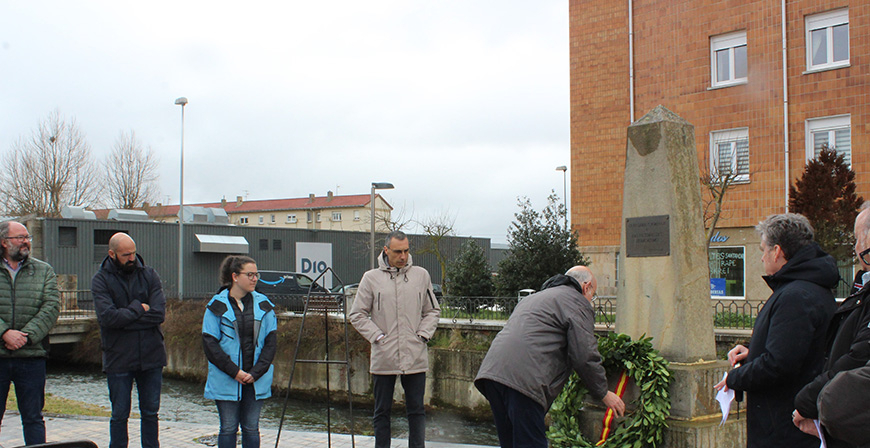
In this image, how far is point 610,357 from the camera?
628 centimetres

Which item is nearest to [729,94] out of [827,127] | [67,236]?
[827,127]

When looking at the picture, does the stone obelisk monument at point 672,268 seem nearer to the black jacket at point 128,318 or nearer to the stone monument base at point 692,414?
the stone monument base at point 692,414

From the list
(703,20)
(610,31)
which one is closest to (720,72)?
(703,20)

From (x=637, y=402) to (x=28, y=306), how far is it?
522 centimetres

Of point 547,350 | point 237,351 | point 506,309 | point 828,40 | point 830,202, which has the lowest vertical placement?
point 506,309

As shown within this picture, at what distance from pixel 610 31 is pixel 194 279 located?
2416 centimetres

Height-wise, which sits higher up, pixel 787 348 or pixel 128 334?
pixel 787 348

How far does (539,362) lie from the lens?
4660 mm

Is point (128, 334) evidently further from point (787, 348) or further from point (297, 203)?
point (297, 203)

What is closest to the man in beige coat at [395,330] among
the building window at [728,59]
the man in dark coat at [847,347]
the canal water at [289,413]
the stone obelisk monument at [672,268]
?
the stone obelisk monument at [672,268]

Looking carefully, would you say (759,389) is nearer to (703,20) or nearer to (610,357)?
(610,357)

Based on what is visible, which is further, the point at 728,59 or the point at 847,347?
the point at 728,59

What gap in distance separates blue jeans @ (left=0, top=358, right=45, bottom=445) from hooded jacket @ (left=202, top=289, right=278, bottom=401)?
1558mm

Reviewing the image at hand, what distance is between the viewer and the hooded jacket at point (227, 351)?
18.9 ft
